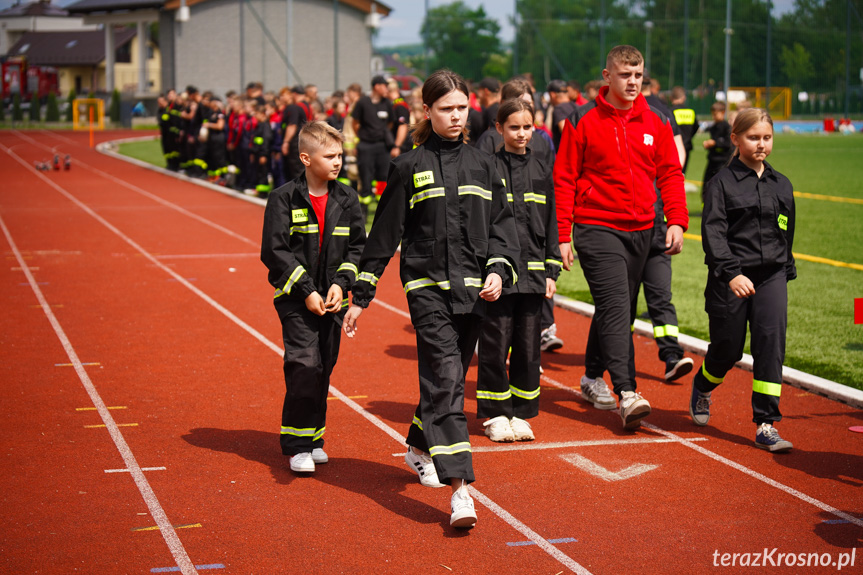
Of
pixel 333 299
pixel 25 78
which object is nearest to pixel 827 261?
pixel 333 299

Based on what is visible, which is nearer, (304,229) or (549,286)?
(304,229)

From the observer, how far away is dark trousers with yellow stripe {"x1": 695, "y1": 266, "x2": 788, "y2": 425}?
19.9 feet

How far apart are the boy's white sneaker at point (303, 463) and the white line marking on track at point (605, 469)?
1.50 metres

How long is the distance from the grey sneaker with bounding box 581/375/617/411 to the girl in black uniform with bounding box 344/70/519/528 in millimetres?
2194

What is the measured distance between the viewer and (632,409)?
20.5ft

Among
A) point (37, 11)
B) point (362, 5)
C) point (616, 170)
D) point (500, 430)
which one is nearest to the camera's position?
point (500, 430)

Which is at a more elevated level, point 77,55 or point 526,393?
point 77,55

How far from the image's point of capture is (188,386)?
7.46 m

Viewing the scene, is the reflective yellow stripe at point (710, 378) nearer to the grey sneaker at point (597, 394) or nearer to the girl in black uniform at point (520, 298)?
the grey sneaker at point (597, 394)

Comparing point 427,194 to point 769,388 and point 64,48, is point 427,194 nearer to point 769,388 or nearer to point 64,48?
point 769,388

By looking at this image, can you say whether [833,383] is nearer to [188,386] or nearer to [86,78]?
[188,386]

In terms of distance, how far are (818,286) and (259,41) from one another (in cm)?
4605

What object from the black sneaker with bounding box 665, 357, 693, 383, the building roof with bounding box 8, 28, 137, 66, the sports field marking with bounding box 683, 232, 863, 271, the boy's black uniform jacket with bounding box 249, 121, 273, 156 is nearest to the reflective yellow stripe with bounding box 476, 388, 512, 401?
the black sneaker with bounding box 665, 357, 693, 383

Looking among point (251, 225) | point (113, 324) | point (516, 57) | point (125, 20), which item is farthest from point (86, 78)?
point (113, 324)
